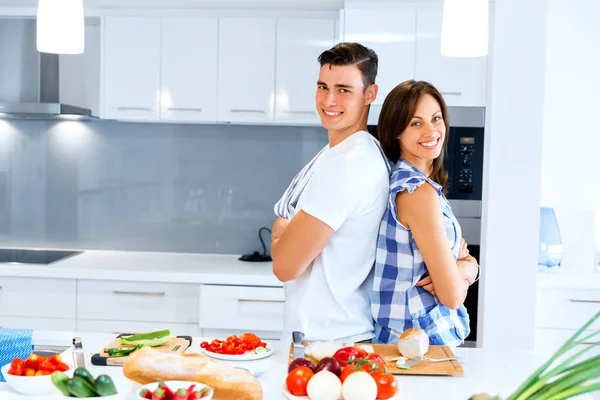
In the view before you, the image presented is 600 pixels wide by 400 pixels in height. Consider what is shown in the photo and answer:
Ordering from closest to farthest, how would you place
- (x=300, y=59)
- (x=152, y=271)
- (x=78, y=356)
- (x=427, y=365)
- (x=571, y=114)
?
(x=78, y=356)
(x=427, y=365)
(x=152, y=271)
(x=300, y=59)
(x=571, y=114)

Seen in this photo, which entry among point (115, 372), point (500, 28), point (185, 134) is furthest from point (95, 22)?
point (115, 372)

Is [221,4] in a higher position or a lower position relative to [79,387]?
higher

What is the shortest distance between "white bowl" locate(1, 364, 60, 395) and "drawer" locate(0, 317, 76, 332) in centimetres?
205

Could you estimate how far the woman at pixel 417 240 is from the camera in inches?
72.2

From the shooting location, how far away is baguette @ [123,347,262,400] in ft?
4.86

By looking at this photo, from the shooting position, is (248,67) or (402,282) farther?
(248,67)

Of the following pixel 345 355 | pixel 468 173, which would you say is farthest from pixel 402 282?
pixel 468 173

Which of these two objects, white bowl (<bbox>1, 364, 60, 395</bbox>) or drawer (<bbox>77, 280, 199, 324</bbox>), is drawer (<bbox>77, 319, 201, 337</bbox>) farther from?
white bowl (<bbox>1, 364, 60, 395</bbox>)

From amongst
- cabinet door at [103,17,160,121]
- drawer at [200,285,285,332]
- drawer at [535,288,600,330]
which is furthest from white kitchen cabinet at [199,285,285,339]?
drawer at [535,288,600,330]

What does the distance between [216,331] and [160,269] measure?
42 centimetres

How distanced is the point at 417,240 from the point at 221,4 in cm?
225

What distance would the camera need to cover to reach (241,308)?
340cm

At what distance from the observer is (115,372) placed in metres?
1.72

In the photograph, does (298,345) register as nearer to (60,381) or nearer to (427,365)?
(427,365)
